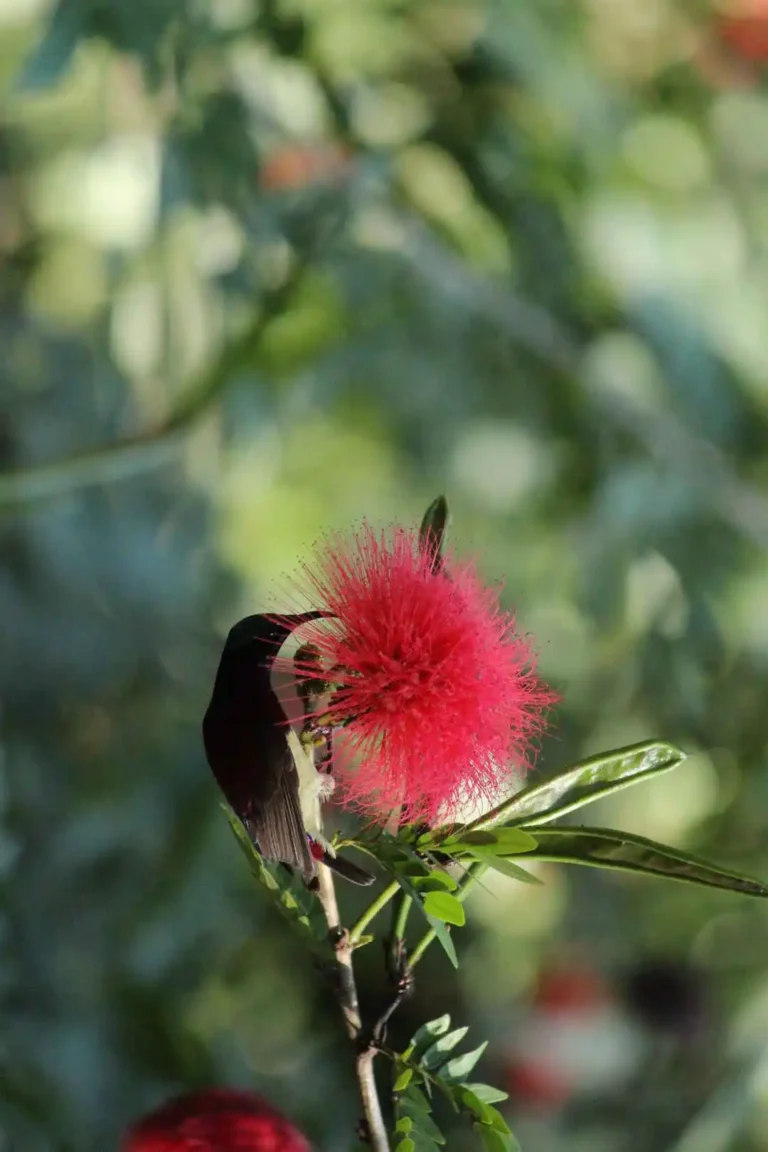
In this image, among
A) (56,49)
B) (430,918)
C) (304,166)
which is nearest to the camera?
(430,918)

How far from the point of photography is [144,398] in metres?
0.71

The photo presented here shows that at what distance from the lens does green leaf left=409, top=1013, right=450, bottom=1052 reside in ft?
0.70

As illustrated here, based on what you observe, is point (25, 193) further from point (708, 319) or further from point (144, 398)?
point (708, 319)

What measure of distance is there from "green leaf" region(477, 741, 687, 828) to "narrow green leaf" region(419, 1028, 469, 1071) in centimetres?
5

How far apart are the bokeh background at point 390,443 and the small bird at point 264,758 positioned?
1.21 ft

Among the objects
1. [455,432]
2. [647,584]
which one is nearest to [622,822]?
[647,584]

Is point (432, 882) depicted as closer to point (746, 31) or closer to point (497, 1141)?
point (497, 1141)

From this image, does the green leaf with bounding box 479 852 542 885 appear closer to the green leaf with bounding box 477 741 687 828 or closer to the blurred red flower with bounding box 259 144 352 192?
the green leaf with bounding box 477 741 687 828

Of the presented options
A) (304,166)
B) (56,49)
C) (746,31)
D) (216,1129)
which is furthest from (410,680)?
(746,31)

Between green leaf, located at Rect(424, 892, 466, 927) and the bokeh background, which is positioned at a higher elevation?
green leaf, located at Rect(424, 892, 466, 927)

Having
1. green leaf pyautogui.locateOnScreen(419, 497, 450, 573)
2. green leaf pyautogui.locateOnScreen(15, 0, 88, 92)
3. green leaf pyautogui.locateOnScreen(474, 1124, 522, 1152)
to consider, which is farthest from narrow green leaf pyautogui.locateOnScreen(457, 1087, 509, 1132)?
green leaf pyautogui.locateOnScreen(15, 0, 88, 92)

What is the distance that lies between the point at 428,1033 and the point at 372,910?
0.12ft

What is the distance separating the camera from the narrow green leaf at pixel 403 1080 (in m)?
0.20

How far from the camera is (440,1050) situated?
0.71ft
